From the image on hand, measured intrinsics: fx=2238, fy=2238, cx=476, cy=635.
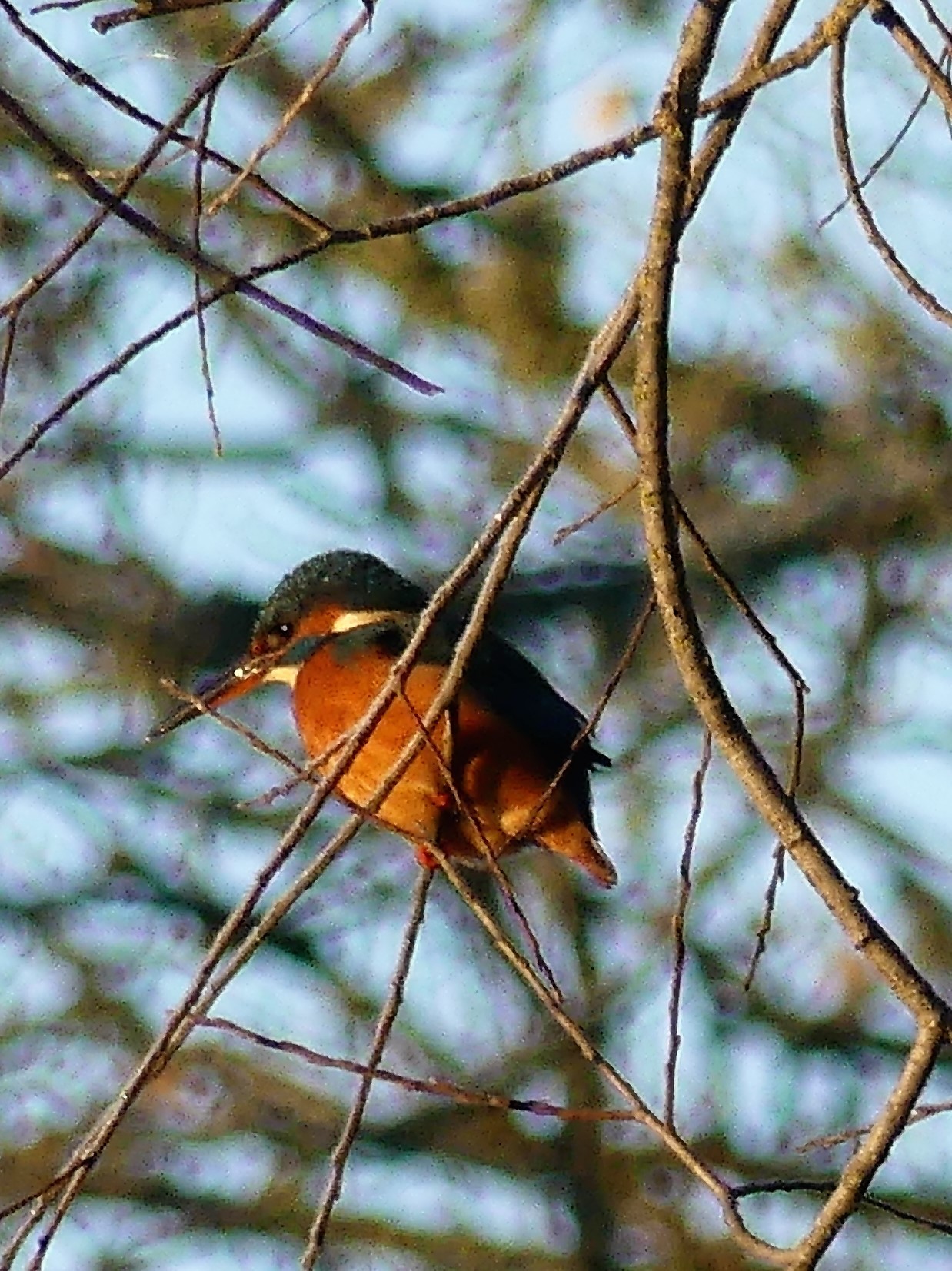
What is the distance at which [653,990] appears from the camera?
7793 mm

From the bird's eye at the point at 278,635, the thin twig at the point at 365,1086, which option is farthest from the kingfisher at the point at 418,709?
the thin twig at the point at 365,1086

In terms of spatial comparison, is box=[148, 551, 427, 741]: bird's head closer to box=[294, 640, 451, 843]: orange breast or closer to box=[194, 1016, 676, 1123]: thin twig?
box=[294, 640, 451, 843]: orange breast

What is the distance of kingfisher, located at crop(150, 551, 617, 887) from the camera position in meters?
3.09

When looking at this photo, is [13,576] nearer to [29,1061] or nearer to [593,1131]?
[29,1061]

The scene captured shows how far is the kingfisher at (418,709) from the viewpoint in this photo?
309 centimetres

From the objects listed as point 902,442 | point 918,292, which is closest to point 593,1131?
point 902,442

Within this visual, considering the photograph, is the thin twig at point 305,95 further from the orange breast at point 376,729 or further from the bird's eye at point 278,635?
the bird's eye at point 278,635

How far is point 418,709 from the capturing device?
3.10 meters

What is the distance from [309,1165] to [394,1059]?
0.48 meters

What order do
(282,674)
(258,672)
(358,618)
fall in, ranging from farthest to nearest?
(282,674), (258,672), (358,618)

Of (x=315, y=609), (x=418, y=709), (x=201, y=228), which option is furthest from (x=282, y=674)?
(x=201, y=228)

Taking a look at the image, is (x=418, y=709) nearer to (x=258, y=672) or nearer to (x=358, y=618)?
(x=358, y=618)

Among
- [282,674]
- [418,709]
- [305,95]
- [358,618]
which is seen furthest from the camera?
[282,674]

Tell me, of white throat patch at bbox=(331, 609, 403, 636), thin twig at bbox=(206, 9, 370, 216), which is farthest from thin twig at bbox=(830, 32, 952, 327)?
white throat patch at bbox=(331, 609, 403, 636)
